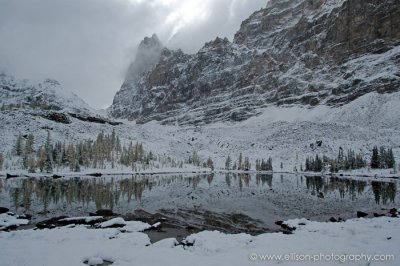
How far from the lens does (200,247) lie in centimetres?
2405

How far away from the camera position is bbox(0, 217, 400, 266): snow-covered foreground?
65.5 feet

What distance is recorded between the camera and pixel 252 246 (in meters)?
23.9

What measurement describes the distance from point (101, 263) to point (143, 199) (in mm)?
37732

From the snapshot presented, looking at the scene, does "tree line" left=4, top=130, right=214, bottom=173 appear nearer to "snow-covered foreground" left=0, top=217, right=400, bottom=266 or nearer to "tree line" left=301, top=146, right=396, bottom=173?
"tree line" left=301, top=146, right=396, bottom=173

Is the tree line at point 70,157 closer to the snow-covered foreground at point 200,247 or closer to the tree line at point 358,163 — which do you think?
the tree line at point 358,163

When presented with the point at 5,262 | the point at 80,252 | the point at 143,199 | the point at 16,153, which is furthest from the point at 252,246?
the point at 16,153

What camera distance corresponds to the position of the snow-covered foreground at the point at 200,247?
65.5ft

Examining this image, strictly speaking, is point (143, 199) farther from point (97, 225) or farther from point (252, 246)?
point (252, 246)

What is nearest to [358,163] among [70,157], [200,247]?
[70,157]

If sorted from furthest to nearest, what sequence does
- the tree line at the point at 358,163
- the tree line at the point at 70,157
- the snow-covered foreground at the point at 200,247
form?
the tree line at the point at 358,163 < the tree line at the point at 70,157 < the snow-covered foreground at the point at 200,247

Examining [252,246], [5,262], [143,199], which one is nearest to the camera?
[5,262]

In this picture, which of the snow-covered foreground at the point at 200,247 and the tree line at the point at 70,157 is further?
the tree line at the point at 70,157

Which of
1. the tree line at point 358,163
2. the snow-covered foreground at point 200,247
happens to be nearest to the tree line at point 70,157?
the tree line at point 358,163

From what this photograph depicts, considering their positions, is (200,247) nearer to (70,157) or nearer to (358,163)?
(70,157)
